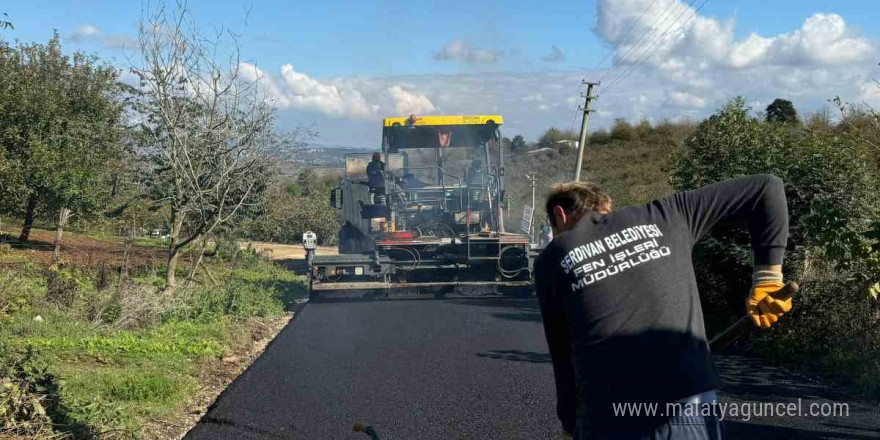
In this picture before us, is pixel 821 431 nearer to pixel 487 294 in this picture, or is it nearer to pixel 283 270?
pixel 487 294

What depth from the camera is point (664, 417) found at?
265 cm

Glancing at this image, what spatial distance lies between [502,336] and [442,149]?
583 centimetres

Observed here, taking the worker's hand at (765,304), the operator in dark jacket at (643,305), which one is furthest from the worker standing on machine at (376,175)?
the worker's hand at (765,304)

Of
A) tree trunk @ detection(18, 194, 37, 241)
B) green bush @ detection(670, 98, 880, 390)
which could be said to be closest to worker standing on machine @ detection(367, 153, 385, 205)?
green bush @ detection(670, 98, 880, 390)

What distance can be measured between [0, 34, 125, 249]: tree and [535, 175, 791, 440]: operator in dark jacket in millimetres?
14684

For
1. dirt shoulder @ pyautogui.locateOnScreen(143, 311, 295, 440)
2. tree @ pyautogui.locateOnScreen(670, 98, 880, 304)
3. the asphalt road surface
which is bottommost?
dirt shoulder @ pyautogui.locateOnScreen(143, 311, 295, 440)

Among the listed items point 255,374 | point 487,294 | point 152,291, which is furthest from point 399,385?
point 487,294

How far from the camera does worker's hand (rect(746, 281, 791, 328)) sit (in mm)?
2785

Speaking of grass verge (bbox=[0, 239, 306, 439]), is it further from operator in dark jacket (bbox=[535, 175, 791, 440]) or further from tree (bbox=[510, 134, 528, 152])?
tree (bbox=[510, 134, 528, 152])

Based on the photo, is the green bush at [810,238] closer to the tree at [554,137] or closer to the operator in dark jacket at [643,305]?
the operator in dark jacket at [643,305]

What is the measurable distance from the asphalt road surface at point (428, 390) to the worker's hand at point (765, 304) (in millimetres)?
3248

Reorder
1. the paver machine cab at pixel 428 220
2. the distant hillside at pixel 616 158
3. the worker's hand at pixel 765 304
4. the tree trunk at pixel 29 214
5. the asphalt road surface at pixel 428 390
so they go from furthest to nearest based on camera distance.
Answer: the distant hillside at pixel 616 158 < the tree trunk at pixel 29 214 < the paver machine cab at pixel 428 220 < the asphalt road surface at pixel 428 390 < the worker's hand at pixel 765 304

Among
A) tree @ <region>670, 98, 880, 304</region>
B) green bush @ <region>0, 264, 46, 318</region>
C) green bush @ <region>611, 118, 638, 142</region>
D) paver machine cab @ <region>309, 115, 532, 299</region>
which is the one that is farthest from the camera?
green bush @ <region>611, 118, 638, 142</region>

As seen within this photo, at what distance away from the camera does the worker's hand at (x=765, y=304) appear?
2785mm
